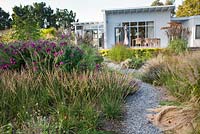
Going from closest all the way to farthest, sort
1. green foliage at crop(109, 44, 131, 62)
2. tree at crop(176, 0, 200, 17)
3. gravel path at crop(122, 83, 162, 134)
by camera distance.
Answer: gravel path at crop(122, 83, 162, 134)
green foliage at crop(109, 44, 131, 62)
tree at crop(176, 0, 200, 17)

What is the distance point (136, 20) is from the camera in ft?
62.5

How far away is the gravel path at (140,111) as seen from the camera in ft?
11.3

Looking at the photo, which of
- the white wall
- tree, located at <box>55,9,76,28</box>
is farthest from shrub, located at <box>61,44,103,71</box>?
tree, located at <box>55,9,76,28</box>

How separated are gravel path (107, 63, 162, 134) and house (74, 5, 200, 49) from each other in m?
13.4

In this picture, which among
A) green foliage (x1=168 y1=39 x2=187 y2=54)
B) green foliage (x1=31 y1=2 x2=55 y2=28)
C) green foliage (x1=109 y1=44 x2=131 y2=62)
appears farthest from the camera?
green foliage (x1=31 y1=2 x2=55 y2=28)

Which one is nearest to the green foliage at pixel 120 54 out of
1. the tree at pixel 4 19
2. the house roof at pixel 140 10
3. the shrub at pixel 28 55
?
the house roof at pixel 140 10

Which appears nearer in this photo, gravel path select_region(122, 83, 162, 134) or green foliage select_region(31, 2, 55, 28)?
gravel path select_region(122, 83, 162, 134)

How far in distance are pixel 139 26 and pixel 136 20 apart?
577mm

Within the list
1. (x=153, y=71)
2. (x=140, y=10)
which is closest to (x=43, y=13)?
(x=140, y=10)

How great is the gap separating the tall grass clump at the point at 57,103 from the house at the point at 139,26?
1459 cm

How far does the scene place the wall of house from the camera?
18750 millimetres

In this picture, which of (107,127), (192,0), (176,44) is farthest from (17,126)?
(192,0)

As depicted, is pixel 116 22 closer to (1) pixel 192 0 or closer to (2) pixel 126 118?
(1) pixel 192 0

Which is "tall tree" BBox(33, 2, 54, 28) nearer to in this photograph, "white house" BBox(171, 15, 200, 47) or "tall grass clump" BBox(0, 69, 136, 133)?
"white house" BBox(171, 15, 200, 47)
